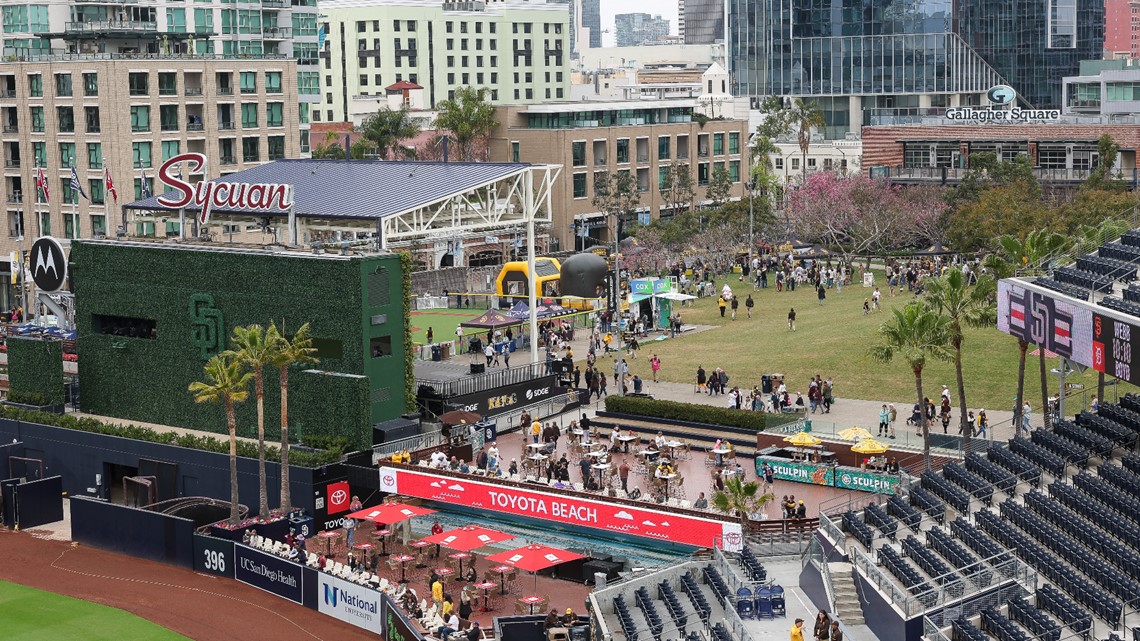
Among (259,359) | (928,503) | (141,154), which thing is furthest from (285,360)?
(141,154)

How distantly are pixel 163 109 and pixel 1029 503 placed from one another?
76015mm

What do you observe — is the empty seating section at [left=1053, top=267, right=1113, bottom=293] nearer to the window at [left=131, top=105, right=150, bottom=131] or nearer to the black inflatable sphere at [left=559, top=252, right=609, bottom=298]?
the black inflatable sphere at [left=559, top=252, right=609, bottom=298]

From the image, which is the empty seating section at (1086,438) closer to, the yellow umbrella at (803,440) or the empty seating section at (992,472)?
the empty seating section at (992,472)

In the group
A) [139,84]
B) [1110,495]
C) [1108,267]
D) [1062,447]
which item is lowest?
[1110,495]

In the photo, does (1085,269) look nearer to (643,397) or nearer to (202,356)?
(643,397)

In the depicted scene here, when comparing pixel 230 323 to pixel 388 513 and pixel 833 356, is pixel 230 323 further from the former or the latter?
pixel 833 356

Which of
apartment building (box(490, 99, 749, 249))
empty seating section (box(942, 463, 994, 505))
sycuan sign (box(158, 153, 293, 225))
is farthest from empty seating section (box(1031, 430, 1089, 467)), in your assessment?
apartment building (box(490, 99, 749, 249))

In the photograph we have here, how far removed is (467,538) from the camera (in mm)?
53281

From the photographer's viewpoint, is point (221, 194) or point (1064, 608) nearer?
point (1064, 608)

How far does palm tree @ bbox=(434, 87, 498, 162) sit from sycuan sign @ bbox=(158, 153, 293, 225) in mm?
70814

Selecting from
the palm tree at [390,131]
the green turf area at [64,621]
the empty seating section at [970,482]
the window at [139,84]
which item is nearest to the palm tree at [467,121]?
the palm tree at [390,131]

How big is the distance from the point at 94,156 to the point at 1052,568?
80624 millimetres

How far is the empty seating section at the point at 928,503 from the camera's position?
4597 cm

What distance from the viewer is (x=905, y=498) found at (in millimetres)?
48844
